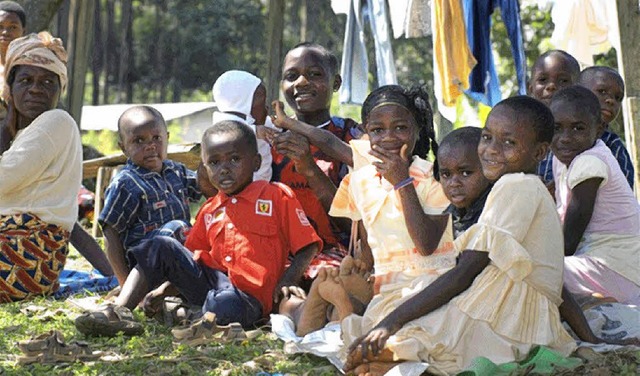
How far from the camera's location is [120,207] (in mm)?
5480

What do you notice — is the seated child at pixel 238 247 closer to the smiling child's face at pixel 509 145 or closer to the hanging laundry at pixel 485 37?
the smiling child's face at pixel 509 145

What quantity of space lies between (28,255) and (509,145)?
2963 millimetres

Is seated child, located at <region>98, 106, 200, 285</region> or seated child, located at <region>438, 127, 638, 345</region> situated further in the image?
seated child, located at <region>98, 106, 200, 285</region>

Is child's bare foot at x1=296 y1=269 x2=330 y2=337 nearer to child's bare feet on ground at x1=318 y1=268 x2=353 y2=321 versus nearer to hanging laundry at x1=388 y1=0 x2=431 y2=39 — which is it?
child's bare feet on ground at x1=318 y1=268 x2=353 y2=321

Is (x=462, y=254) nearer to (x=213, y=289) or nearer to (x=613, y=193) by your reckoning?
(x=613, y=193)

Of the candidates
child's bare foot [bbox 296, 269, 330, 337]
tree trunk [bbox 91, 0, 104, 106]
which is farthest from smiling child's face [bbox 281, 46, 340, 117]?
tree trunk [bbox 91, 0, 104, 106]

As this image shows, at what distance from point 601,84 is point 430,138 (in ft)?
4.20

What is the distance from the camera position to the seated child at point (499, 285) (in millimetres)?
3824

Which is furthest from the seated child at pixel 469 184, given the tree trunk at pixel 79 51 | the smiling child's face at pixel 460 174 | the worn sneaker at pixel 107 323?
the tree trunk at pixel 79 51

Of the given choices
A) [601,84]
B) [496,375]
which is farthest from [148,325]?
[601,84]

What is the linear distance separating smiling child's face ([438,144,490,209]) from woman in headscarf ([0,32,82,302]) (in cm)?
252

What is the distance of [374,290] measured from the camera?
Answer: 429 centimetres

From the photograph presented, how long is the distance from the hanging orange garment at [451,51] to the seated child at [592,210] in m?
2.35

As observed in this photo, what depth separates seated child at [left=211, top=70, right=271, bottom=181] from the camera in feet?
17.7
